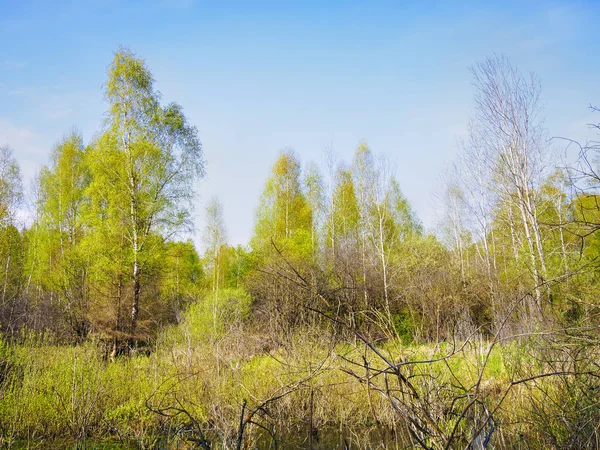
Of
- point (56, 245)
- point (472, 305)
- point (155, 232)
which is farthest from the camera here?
point (56, 245)

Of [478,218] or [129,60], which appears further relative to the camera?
[478,218]

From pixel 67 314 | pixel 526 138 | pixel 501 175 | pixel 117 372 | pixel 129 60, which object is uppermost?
pixel 129 60

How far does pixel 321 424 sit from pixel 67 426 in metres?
4.13

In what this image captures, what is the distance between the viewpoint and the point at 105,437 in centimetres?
672

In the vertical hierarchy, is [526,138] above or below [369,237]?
above

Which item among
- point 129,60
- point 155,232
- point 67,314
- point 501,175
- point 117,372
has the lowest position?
point 117,372

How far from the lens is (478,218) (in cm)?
1947

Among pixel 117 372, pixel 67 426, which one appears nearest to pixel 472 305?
pixel 117 372

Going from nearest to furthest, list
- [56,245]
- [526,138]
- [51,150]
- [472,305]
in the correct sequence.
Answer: [526,138] → [472,305] → [56,245] → [51,150]

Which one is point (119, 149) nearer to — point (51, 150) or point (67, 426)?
point (67, 426)

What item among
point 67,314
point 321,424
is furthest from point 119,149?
point 321,424

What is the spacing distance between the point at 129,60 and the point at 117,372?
38.4 feet

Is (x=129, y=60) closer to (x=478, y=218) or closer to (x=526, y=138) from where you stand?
(x=526, y=138)

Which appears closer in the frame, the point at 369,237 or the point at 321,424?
the point at 321,424
